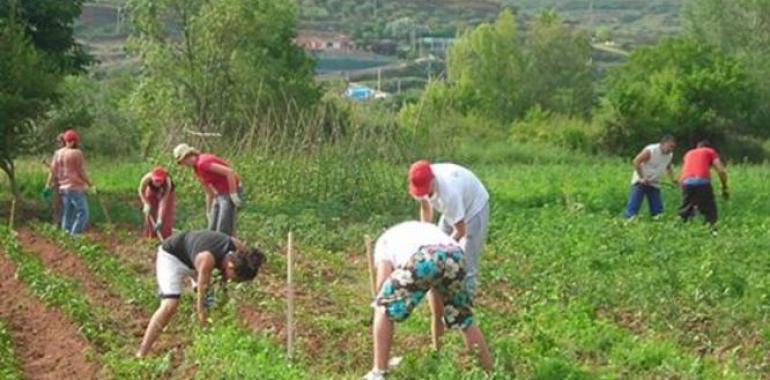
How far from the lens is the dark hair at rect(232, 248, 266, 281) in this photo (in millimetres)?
9188

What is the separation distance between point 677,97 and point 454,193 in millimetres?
41848

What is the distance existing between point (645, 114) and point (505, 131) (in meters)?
8.75

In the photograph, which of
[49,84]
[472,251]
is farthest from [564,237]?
[49,84]

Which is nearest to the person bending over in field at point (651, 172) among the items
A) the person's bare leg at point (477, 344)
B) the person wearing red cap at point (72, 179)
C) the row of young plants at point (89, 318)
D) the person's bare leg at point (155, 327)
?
the person wearing red cap at point (72, 179)

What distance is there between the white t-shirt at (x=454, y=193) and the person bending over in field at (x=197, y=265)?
1.34 m

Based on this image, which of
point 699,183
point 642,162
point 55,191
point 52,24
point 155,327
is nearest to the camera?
point 155,327

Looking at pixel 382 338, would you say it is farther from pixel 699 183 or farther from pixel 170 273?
pixel 699 183

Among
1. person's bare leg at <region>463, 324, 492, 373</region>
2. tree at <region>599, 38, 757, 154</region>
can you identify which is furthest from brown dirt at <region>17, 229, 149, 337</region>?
tree at <region>599, 38, 757, 154</region>

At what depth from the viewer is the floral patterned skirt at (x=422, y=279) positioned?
8047mm

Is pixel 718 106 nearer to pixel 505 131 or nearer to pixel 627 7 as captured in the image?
pixel 505 131

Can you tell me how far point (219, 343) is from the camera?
9.07 metres

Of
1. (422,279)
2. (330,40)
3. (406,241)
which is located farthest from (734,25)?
(422,279)

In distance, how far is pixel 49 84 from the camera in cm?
1927

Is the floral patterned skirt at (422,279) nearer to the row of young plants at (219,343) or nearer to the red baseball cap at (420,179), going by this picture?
the row of young plants at (219,343)
